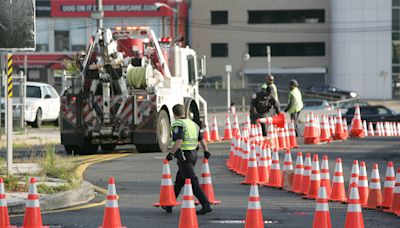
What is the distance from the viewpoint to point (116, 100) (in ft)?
80.8

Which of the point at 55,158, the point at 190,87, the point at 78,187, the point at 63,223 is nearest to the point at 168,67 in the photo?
the point at 190,87

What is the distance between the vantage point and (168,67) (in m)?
27.0

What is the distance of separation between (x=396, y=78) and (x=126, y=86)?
63.2 metres

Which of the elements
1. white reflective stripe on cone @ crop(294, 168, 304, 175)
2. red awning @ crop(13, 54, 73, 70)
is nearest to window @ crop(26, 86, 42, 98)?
white reflective stripe on cone @ crop(294, 168, 304, 175)

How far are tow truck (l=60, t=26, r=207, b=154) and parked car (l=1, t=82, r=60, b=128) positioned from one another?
12329 mm

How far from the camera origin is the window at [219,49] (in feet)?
297

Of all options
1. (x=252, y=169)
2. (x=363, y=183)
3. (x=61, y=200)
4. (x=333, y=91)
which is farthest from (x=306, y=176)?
(x=333, y=91)

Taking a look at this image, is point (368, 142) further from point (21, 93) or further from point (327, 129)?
point (21, 93)

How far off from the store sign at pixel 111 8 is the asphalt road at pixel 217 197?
203 ft

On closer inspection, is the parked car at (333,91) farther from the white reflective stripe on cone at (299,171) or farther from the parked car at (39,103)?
the white reflective stripe on cone at (299,171)

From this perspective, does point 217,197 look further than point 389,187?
Yes

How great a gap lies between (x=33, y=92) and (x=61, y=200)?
2493cm

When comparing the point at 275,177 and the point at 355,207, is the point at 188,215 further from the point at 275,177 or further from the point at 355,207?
the point at 275,177

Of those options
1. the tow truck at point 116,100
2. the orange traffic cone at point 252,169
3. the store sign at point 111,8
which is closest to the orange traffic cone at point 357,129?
the tow truck at point 116,100
